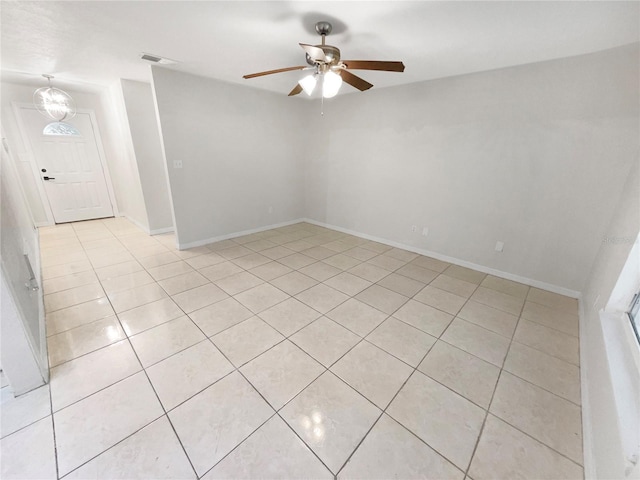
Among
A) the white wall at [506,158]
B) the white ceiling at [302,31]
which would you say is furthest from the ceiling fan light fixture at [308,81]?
the white wall at [506,158]

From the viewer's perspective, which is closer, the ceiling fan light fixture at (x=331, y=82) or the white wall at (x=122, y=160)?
the ceiling fan light fixture at (x=331, y=82)

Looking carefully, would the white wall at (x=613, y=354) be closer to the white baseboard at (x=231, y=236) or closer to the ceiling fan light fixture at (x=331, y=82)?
the ceiling fan light fixture at (x=331, y=82)

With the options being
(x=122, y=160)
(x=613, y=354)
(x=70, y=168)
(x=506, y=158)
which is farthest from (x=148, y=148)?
(x=613, y=354)

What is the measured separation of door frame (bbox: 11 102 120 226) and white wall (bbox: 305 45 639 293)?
460 centimetres

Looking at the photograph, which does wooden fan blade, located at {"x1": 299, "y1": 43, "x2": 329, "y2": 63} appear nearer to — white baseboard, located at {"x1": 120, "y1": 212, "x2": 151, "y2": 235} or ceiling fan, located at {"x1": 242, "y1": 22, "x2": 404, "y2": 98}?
ceiling fan, located at {"x1": 242, "y1": 22, "x2": 404, "y2": 98}

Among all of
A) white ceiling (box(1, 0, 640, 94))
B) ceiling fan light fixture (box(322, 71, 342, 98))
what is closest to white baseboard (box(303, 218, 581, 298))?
white ceiling (box(1, 0, 640, 94))

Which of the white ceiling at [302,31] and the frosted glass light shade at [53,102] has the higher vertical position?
the white ceiling at [302,31]

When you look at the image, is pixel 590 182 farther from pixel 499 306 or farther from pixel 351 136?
pixel 351 136

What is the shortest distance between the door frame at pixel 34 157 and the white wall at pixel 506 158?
4.60 meters

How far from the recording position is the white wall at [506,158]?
2385 mm

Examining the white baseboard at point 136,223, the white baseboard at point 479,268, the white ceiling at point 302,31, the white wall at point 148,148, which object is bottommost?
the white baseboard at point 479,268

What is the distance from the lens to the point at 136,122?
3854mm

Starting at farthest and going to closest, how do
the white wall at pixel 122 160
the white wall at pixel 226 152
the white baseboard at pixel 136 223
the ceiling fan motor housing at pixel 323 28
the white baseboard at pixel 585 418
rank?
the white baseboard at pixel 136 223 < the white wall at pixel 122 160 < the white wall at pixel 226 152 < the ceiling fan motor housing at pixel 323 28 < the white baseboard at pixel 585 418

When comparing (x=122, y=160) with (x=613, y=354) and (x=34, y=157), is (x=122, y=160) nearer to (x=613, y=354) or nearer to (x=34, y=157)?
(x=34, y=157)
